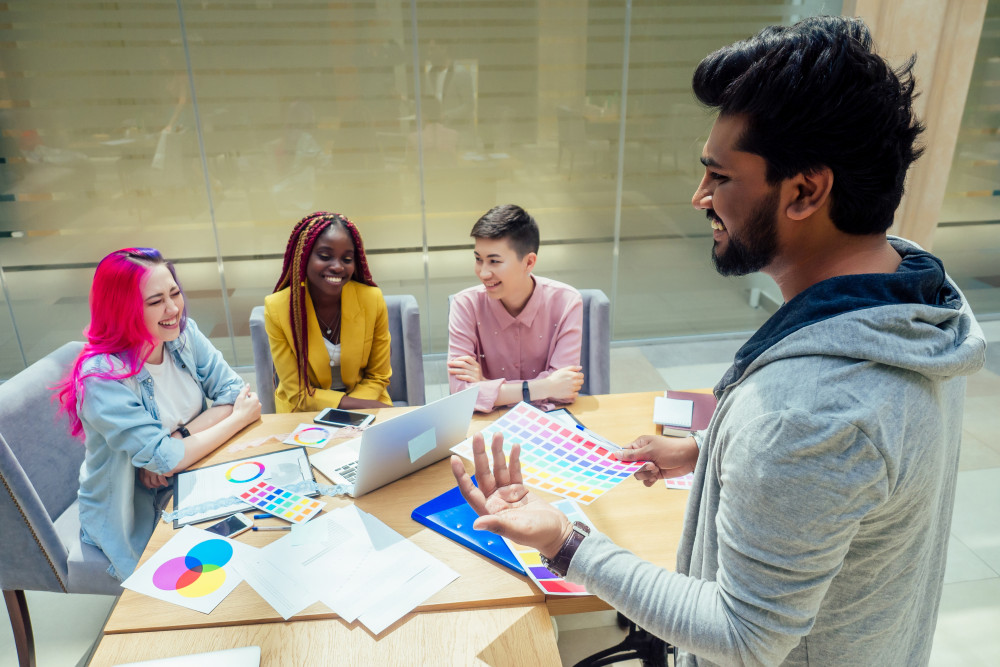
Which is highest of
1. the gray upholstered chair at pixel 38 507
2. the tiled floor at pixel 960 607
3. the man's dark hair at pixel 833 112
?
the man's dark hair at pixel 833 112

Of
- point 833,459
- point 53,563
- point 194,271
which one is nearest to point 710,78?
point 833,459

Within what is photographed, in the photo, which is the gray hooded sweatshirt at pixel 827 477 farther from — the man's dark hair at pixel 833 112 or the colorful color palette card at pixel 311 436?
the colorful color palette card at pixel 311 436

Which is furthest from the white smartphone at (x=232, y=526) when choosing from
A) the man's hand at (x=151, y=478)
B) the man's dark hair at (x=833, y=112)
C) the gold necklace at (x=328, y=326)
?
the man's dark hair at (x=833, y=112)

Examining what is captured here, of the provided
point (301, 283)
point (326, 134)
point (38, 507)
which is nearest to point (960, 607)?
point (301, 283)

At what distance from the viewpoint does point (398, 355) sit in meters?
2.97

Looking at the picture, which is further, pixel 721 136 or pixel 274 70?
pixel 274 70

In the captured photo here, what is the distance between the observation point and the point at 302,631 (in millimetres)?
1323

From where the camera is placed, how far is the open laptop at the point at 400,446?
1.66m

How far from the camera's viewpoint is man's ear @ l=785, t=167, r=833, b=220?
89 cm

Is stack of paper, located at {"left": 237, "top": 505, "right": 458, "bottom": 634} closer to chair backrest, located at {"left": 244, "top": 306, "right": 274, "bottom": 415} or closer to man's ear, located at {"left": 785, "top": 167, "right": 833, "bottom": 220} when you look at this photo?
man's ear, located at {"left": 785, "top": 167, "right": 833, "bottom": 220}

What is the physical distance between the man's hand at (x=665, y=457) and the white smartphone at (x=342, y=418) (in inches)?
37.9

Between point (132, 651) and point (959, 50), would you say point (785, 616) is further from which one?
point (959, 50)

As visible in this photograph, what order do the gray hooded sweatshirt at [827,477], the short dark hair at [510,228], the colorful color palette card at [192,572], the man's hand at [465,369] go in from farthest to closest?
the short dark hair at [510,228] → the man's hand at [465,369] → the colorful color palette card at [192,572] → the gray hooded sweatshirt at [827,477]

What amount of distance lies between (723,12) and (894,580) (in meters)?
4.04
